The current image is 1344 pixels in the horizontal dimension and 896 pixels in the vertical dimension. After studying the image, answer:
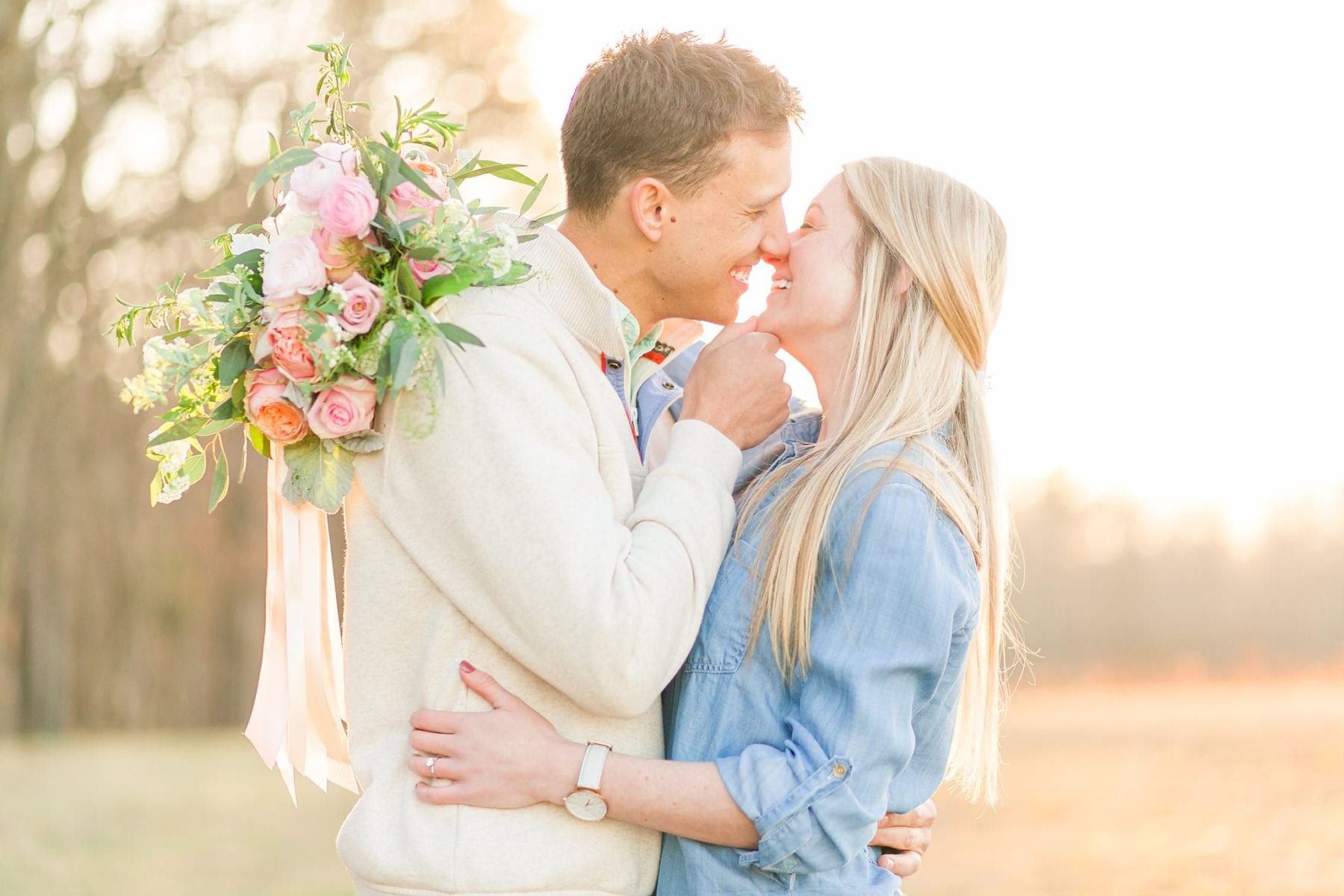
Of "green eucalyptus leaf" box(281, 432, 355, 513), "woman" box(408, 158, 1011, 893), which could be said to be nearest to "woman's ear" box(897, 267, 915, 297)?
"woman" box(408, 158, 1011, 893)

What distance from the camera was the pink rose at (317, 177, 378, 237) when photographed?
2.31m

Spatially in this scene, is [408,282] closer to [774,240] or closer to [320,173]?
[320,173]

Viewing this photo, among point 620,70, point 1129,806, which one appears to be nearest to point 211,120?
point 1129,806

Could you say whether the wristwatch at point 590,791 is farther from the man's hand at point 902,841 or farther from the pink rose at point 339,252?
the pink rose at point 339,252

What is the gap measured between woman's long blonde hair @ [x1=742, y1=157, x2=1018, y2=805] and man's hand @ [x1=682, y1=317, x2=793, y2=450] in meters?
0.12

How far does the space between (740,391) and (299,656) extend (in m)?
1.00

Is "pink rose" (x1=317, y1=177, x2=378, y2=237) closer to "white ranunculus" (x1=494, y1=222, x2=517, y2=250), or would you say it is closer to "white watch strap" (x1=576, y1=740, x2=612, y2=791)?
"white ranunculus" (x1=494, y1=222, x2=517, y2=250)

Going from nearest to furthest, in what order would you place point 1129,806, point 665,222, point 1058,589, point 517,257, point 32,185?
point 517,257 < point 665,222 < point 1129,806 < point 32,185 < point 1058,589

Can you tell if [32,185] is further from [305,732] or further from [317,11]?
[305,732]

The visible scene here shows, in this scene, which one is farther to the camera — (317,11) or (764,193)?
(317,11)

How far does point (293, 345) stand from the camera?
2.34 meters

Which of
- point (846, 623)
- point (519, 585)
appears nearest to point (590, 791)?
point (519, 585)

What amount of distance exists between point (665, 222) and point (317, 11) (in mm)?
11816

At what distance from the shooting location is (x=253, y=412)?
2414 millimetres
